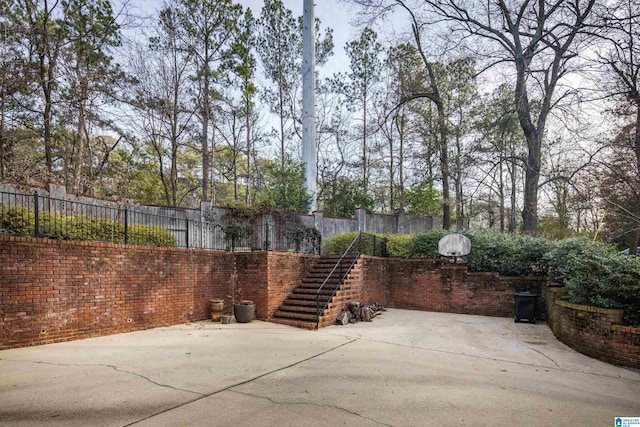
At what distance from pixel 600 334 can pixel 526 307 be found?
9.25 feet

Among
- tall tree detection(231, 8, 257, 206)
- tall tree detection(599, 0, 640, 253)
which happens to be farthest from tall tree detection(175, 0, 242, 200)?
tall tree detection(599, 0, 640, 253)

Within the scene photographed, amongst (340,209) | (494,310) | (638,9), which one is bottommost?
(494,310)

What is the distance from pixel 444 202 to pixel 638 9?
31.9ft

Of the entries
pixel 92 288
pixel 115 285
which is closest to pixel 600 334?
pixel 115 285

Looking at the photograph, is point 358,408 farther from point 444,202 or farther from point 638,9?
point 444,202

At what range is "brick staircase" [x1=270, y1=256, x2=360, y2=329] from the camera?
A: 25.0ft

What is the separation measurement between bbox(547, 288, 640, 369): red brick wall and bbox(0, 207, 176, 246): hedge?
337 inches

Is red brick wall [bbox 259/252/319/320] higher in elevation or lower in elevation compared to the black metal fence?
lower

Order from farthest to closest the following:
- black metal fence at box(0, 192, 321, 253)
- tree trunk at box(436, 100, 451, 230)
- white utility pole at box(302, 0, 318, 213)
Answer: white utility pole at box(302, 0, 318, 213) < tree trunk at box(436, 100, 451, 230) < black metal fence at box(0, 192, 321, 253)

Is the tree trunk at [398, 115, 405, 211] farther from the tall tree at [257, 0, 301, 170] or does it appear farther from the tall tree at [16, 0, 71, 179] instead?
the tall tree at [16, 0, 71, 179]

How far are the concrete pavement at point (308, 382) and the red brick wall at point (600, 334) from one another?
25cm

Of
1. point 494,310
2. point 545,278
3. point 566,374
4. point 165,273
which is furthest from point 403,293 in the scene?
point 165,273

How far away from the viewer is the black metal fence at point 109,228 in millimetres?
5547

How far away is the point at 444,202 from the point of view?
48.1 ft
